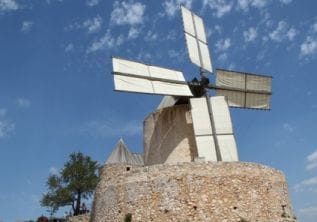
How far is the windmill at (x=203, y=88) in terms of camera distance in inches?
729

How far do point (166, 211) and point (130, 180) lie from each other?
1.94m

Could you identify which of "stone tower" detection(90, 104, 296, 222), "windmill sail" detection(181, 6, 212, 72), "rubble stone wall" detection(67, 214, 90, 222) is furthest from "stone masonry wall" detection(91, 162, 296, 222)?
"windmill sail" detection(181, 6, 212, 72)

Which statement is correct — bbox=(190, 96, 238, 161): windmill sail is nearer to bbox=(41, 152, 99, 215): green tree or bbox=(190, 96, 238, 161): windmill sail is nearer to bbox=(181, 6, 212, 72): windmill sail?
bbox=(181, 6, 212, 72): windmill sail

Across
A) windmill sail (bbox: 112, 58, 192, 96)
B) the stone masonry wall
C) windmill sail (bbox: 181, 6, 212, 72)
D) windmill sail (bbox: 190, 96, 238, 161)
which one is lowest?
the stone masonry wall

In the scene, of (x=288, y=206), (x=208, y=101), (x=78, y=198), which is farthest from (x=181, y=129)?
(x=78, y=198)

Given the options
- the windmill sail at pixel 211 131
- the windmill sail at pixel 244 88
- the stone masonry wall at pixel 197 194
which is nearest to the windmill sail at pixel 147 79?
the windmill sail at pixel 211 131

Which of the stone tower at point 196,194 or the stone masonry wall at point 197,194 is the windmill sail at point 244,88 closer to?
the stone tower at point 196,194

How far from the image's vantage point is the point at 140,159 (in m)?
26.3

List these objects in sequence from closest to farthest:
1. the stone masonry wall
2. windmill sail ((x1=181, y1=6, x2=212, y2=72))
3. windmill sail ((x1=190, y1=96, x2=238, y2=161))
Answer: the stone masonry wall, windmill sail ((x1=190, y1=96, x2=238, y2=161)), windmill sail ((x1=181, y1=6, x2=212, y2=72))

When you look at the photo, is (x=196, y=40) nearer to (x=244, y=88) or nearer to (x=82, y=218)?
(x=244, y=88)

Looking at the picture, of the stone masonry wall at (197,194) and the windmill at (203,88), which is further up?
the windmill at (203,88)

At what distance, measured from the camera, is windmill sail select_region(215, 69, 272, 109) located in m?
22.1

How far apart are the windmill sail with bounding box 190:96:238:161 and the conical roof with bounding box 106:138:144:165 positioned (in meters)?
6.74

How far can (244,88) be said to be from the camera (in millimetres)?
22516
